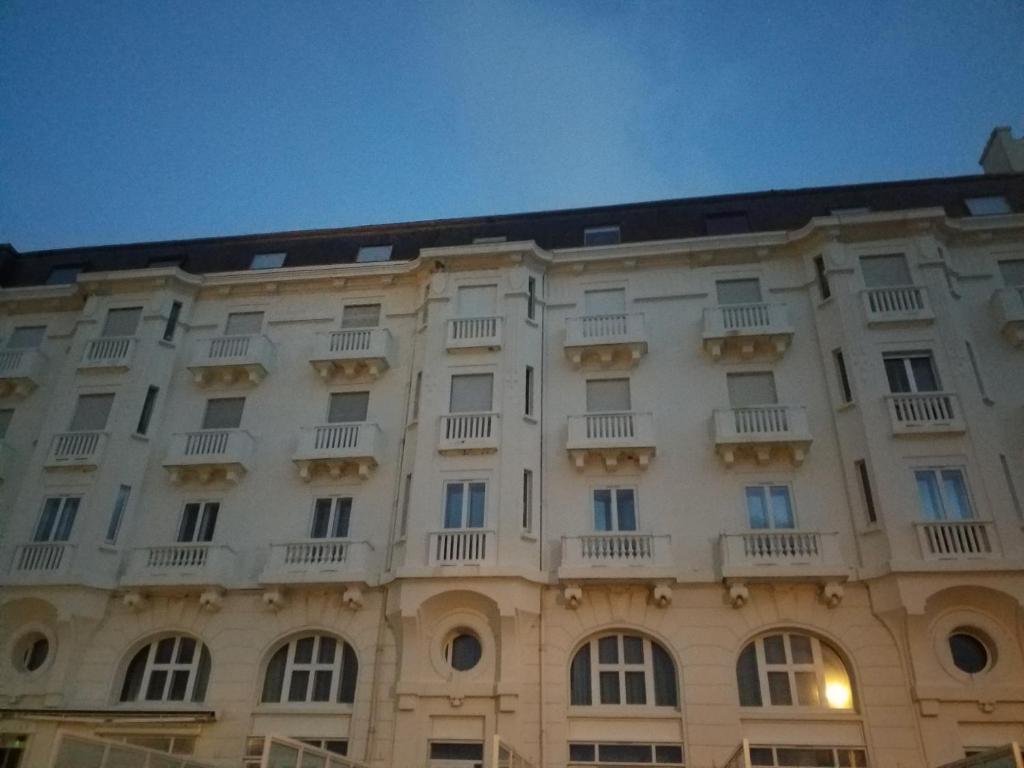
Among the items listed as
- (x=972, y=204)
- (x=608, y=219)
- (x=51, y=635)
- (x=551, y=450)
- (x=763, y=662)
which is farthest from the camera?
(x=608, y=219)

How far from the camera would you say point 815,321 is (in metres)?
21.3

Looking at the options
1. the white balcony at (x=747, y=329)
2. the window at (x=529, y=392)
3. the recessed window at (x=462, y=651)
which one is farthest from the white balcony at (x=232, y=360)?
the white balcony at (x=747, y=329)

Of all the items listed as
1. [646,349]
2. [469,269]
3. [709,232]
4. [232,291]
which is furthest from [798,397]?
[232,291]

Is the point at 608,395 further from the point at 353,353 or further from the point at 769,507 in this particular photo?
the point at 353,353

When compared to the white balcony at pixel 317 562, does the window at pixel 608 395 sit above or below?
above

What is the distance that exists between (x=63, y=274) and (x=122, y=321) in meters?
5.27

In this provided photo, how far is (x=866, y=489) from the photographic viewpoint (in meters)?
18.2

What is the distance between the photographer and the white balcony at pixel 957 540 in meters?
16.4

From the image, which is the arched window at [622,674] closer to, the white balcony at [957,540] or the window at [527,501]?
the window at [527,501]

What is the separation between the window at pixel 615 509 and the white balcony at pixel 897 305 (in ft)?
28.1

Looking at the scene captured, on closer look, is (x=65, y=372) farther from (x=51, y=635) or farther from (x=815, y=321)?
(x=815, y=321)

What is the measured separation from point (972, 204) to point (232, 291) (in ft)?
82.9

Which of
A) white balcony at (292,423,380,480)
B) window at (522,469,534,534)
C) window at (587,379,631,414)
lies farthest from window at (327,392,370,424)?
window at (587,379,631,414)

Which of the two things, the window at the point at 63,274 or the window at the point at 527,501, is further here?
the window at the point at 63,274
